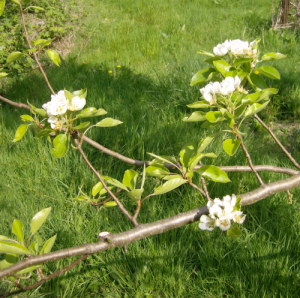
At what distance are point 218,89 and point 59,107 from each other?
0.46 metres

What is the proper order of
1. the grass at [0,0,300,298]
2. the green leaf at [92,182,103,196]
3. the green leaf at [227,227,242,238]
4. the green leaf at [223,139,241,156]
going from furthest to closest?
the grass at [0,0,300,298] → the green leaf at [92,182,103,196] → the green leaf at [223,139,241,156] → the green leaf at [227,227,242,238]

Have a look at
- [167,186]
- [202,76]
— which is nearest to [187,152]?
[167,186]

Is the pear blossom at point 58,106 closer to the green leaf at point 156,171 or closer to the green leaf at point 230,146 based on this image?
the green leaf at point 156,171

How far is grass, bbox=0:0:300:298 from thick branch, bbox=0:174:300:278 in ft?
1.91

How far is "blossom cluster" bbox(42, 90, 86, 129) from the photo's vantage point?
2.60 ft

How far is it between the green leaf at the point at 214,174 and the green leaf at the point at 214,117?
0.17m

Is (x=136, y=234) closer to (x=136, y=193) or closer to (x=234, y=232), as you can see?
(x=136, y=193)

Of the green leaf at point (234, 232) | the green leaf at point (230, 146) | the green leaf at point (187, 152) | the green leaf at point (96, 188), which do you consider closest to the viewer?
the green leaf at point (234, 232)

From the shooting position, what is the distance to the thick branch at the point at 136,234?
63 centimetres

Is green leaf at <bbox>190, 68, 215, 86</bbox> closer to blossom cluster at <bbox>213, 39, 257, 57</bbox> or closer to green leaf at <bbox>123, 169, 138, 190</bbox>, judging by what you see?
blossom cluster at <bbox>213, 39, 257, 57</bbox>

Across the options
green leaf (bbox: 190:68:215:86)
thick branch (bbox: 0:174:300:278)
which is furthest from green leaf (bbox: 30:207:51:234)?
green leaf (bbox: 190:68:215:86)

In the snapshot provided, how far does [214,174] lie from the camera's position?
3.02ft

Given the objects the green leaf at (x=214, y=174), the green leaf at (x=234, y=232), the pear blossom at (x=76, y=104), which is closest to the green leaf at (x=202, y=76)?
the green leaf at (x=214, y=174)

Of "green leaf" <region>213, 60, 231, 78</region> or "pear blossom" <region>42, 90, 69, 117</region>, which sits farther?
"green leaf" <region>213, 60, 231, 78</region>
